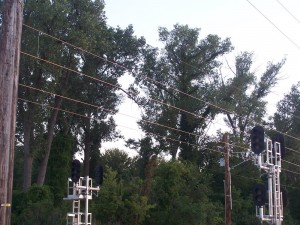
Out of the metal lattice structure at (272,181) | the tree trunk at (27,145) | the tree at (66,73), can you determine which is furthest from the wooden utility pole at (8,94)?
the tree trunk at (27,145)

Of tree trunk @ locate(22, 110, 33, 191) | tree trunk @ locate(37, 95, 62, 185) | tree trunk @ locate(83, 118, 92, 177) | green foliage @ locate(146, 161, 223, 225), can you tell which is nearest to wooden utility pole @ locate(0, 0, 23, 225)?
green foliage @ locate(146, 161, 223, 225)

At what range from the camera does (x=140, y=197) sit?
40312 millimetres

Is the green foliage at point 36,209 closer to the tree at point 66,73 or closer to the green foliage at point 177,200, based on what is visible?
the tree at point 66,73

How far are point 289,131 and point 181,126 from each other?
16312 millimetres

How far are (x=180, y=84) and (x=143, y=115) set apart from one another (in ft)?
16.4

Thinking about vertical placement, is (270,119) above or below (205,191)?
above

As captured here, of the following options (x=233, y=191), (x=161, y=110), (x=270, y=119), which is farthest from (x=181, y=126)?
(x=270, y=119)

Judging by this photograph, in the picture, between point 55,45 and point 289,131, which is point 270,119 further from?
point 55,45

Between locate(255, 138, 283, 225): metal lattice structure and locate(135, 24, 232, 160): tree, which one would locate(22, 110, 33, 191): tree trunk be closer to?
locate(135, 24, 232, 160): tree

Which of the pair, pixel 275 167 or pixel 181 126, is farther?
pixel 181 126

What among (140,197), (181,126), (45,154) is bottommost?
(140,197)

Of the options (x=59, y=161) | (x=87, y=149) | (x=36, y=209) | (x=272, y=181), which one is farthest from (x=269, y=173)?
(x=87, y=149)

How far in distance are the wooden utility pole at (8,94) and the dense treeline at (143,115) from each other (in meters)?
28.0

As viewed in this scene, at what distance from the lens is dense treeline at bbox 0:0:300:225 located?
44.2 m
